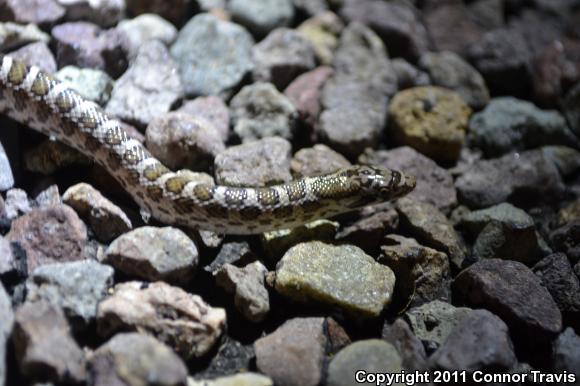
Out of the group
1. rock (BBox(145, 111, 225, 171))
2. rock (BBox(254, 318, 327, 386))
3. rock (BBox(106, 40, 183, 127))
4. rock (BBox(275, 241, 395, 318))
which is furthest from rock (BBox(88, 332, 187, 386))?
rock (BBox(106, 40, 183, 127))

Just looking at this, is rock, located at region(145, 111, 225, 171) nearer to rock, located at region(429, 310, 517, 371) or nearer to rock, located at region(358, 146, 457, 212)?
rock, located at region(358, 146, 457, 212)

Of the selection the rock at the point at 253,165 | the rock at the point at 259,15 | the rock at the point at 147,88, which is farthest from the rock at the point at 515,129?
the rock at the point at 147,88

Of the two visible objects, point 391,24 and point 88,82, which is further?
point 391,24

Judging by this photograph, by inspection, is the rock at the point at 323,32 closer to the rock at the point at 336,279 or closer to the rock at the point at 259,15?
the rock at the point at 259,15

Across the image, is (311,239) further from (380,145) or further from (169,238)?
(380,145)

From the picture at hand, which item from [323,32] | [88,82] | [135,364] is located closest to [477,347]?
[135,364]

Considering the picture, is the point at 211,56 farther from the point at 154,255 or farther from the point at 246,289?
the point at 246,289
